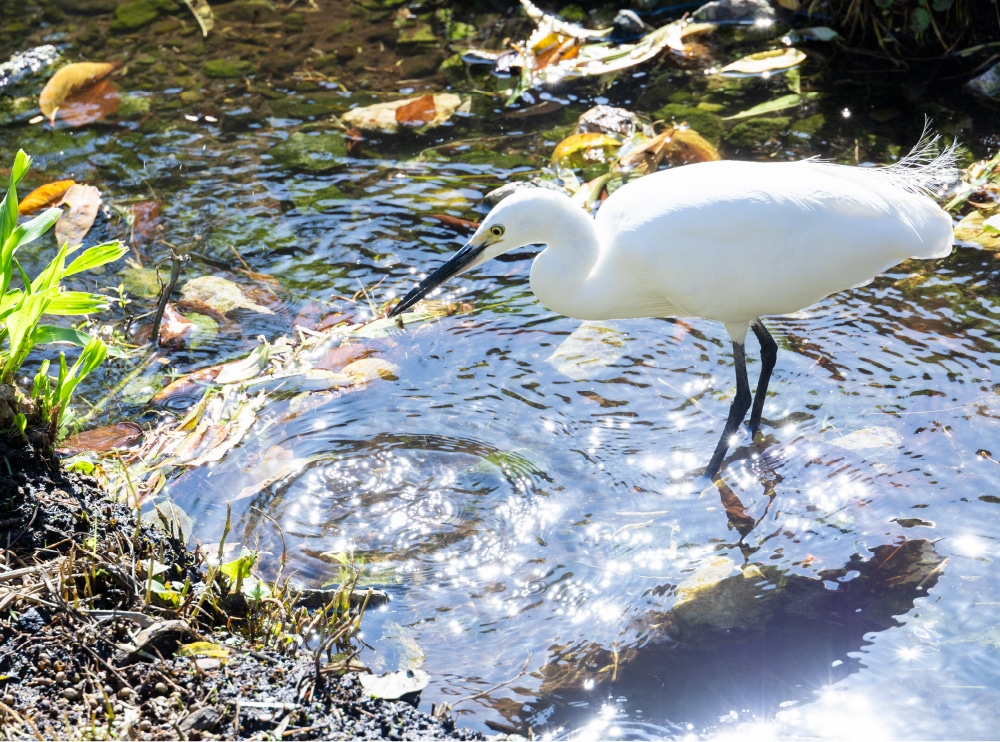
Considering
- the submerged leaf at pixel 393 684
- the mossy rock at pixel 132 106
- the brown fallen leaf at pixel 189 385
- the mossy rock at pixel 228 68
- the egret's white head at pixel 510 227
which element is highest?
the egret's white head at pixel 510 227

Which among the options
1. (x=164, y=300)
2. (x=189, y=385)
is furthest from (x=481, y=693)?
(x=164, y=300)

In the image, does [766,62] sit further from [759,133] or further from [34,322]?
[34,322]

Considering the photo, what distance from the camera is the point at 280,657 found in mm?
2670

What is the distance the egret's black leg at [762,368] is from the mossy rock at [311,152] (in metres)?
3.30

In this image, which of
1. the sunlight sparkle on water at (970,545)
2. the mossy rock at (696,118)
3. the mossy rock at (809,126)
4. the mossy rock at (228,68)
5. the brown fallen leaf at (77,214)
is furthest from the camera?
the mossy rock at (228,68)

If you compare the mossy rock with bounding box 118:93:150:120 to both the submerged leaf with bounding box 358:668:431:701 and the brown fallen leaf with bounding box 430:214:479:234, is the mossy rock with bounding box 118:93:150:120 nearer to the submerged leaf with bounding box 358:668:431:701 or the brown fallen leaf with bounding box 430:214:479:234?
the brown fallen leaf with bounding box 430:214:479:234

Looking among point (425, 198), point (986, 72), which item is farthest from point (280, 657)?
point (986, 72)

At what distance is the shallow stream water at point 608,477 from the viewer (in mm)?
3059

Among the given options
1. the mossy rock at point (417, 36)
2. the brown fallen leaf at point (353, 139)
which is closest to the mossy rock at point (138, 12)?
the mossy rock at point (417, 36)

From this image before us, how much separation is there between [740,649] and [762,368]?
153cm

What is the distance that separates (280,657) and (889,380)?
303 centimetres

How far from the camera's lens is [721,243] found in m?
3.91

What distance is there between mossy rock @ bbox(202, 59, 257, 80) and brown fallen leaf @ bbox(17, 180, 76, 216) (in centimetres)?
209

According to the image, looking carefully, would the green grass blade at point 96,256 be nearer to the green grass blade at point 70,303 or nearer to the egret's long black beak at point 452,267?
the green grass blade at point 70,303
